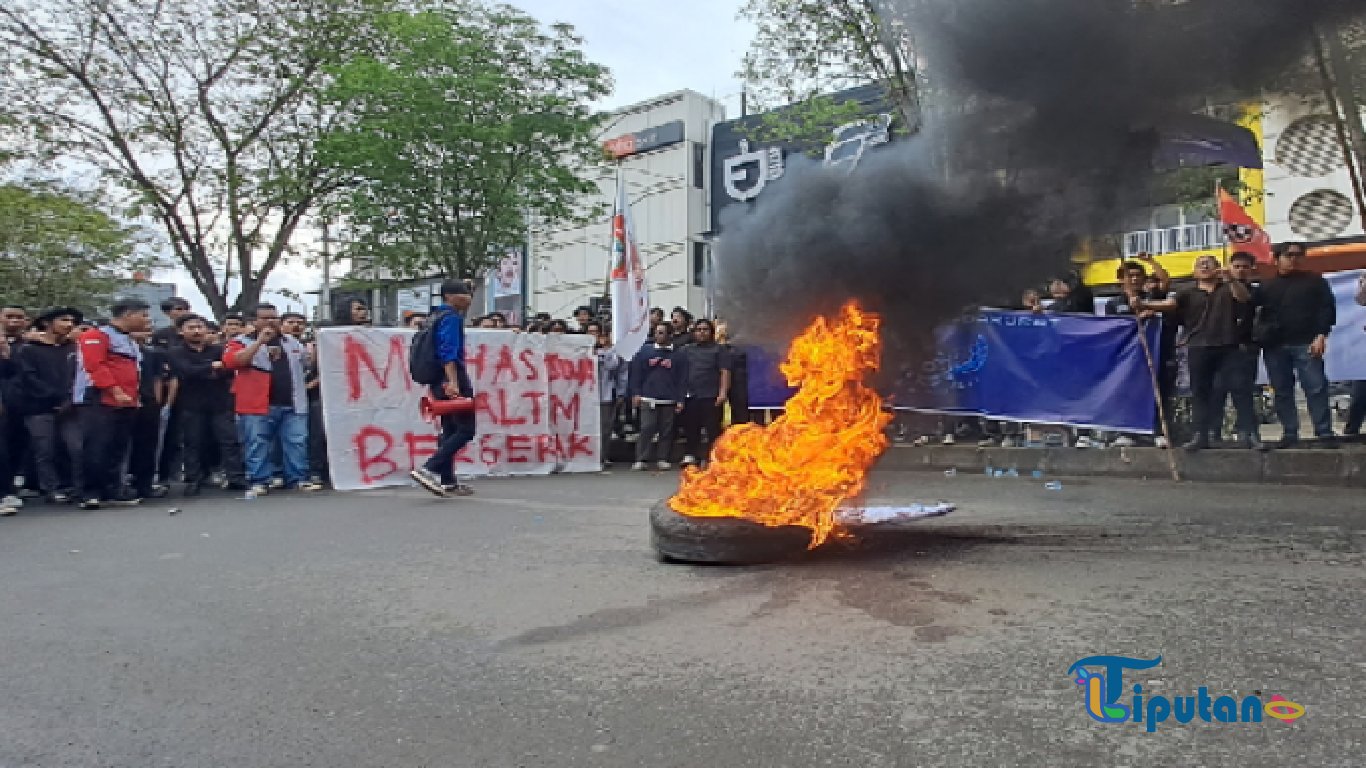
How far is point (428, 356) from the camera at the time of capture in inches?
300

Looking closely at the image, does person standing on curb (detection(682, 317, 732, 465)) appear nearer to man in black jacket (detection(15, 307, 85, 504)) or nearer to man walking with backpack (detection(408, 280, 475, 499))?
man walking with backpack (detection(408, 280, 475, 499))

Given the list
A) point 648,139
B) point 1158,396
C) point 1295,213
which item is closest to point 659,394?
point 1158,396

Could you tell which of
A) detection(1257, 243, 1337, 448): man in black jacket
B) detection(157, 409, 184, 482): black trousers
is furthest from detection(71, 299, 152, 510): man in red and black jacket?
detection(1257, 243, 1337, 448): man in black jacket

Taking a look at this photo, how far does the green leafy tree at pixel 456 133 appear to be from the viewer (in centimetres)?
Answer: 1448

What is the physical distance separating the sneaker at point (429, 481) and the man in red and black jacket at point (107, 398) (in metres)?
2.47

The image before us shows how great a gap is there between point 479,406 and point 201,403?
8.86ft

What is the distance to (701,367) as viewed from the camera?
10.8 metres

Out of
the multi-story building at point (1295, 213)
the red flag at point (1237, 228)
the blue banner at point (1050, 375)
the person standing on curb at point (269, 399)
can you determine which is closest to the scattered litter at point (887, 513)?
the blue banner at point (1050, 375)

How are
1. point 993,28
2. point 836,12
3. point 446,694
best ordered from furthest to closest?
point 836,12, point 993,28, point 446,694

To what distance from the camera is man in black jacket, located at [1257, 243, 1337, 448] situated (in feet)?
25.3

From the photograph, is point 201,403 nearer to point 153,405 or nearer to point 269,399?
point 153,405

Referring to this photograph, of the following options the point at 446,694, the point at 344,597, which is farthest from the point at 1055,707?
the point at 344,597

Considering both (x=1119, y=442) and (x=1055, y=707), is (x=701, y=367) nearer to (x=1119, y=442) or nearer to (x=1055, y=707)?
(x=1119, y=442)

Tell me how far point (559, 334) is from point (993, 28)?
22.7 ft
